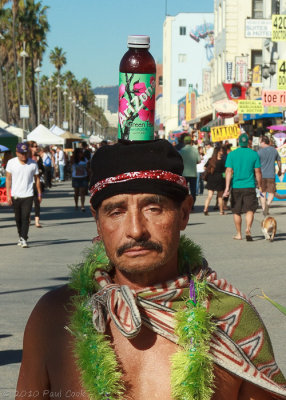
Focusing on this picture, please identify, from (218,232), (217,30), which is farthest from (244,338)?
(217,30)

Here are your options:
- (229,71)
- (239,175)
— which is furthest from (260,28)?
(229,71)

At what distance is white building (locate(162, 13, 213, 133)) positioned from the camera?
13175 cm

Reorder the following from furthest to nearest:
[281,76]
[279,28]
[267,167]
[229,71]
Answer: [229,71] → [281,76] → [279,28] → [267,167]

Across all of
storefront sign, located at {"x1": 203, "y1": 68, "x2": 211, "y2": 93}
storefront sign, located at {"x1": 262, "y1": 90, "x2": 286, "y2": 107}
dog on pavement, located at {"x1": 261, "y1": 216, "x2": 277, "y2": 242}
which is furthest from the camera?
storefront sign, located at {"x1": 203, "y1": 68, "x2": 211, "y2": 93}

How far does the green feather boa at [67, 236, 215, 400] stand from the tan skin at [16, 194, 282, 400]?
0.03 metres

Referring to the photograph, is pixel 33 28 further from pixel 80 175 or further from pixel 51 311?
pixel 51 311

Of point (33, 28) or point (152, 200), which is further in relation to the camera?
point (33, 28)

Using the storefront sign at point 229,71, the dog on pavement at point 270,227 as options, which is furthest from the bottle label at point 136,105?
the storefront sign at point 229,71

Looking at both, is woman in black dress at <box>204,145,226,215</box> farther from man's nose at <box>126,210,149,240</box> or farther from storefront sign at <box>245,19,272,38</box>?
man's nose at <box>126,210,149,240</box>

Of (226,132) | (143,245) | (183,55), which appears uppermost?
(183,55)

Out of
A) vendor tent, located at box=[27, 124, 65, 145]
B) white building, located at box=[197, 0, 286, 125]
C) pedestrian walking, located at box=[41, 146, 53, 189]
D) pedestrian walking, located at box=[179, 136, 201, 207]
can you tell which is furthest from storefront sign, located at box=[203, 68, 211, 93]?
pedestrian walking, located at box=[179, 136, 201, 207]

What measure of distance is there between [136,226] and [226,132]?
2571 cm

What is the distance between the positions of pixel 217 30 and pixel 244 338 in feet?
195

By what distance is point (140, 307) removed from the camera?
225 centimetres
